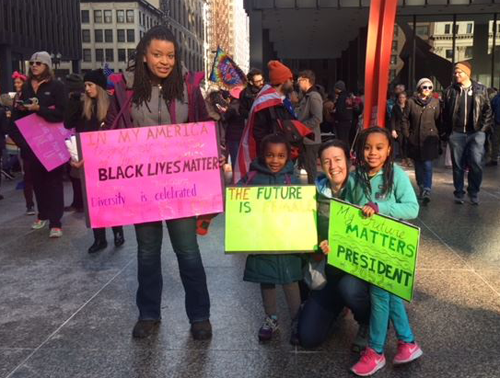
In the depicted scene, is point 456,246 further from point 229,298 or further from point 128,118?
point 128,118

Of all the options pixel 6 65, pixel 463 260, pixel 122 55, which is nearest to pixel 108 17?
pixel 122 55

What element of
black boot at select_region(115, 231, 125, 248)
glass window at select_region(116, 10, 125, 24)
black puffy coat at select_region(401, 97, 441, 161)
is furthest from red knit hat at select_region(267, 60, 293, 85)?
glass window at select_region(116, 10, 125, 24)

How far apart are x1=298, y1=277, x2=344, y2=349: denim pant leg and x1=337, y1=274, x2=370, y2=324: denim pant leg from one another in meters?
0.10

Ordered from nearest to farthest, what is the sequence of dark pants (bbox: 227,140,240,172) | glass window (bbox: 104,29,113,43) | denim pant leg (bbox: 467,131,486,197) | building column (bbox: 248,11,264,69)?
denim pant leg (bbox: 467,131,486,197), dark pants (bbox: 227,140,240,172), building column (bbox: 248,11,264,69), glass window (bbox: 104,29,113,43)

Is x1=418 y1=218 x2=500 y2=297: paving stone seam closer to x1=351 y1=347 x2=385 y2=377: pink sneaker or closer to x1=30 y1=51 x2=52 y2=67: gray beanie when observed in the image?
x1=351 y1=347 x2=385 y2=377: pink sneaker

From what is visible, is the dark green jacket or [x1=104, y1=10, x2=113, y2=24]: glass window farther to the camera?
[x1=104, y1=10, x2=113, y2=24]: glass window

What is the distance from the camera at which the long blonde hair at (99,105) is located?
609 centimetres

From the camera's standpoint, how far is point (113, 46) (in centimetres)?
9706

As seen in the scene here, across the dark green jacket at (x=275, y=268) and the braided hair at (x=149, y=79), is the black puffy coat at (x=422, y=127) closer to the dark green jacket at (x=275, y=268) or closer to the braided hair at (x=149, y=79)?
the dark green jacket at (x=275, y=268)

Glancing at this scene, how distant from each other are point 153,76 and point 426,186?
18.4 feet

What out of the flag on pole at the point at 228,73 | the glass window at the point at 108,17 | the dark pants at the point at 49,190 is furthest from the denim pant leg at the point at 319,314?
the glass window at the point at 108,17

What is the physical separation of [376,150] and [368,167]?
117mm

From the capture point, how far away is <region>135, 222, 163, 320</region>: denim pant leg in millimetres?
3627

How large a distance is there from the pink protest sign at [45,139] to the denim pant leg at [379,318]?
14.9 feet
